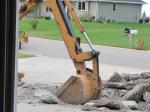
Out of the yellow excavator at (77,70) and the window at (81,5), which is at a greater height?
the yellow excavator at (77,70)

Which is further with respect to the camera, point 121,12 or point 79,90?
point 121,12

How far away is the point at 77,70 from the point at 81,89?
1.38ft

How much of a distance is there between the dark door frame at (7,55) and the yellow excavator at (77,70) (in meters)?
5.83

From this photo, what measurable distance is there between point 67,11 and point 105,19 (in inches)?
1768

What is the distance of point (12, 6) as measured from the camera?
55.7 inches

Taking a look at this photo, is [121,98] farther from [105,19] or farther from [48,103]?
[105,19]

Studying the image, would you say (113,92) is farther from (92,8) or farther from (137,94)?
(92,8)

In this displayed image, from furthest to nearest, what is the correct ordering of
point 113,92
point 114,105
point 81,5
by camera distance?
point 81,5
point 113,92
point 114,105

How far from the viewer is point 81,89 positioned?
24.2 feet

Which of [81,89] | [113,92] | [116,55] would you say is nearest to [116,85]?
[113,92]

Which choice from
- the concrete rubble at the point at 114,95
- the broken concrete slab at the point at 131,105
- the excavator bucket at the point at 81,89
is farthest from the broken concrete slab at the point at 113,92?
the broken concrete slab at the point at 131,105

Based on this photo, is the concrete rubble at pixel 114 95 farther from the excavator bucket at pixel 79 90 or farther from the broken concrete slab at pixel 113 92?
the excavator bucket at pixel 79 90

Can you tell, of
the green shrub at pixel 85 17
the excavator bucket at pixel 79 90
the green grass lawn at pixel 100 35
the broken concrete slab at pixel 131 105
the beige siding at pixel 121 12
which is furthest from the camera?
the beige siding at pixel 121 12

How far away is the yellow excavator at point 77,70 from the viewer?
7.38 meters
